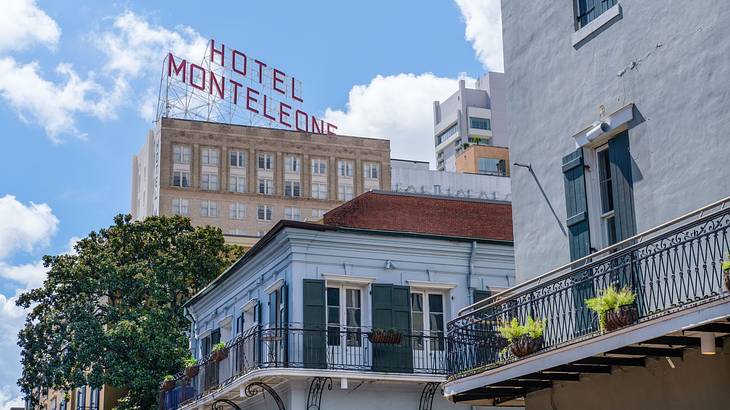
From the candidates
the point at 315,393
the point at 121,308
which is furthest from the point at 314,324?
the point at 121,308

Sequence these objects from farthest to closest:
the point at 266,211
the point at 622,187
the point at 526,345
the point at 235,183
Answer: the point at 266,211
the point at 235,183
the point at 622,187
the point at 526,345

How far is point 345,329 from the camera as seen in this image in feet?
83.8

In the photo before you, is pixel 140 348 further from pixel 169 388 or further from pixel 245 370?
pixel 245 370

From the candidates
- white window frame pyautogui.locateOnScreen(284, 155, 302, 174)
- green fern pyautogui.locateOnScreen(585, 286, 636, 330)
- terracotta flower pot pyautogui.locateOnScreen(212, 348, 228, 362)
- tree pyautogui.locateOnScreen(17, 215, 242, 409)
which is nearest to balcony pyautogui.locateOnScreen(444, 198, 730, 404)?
green fern pyautogui.locateOnScreen(585, 286, 636, 330)

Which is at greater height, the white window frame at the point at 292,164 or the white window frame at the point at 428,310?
the white window frame at the point at 292,164

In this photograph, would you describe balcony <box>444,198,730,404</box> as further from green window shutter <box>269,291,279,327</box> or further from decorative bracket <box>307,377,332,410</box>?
green window shutter <box>269,291,279,327</box>

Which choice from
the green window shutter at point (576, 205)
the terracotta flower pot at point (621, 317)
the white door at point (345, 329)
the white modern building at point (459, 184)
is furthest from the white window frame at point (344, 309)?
the white modern building at point (459, 184)

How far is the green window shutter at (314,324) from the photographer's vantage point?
2484cm

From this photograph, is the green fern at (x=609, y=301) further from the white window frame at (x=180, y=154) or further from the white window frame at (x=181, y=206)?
the white window frame at (x=180, y=154)

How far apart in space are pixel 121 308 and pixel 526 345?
3032 centimetres

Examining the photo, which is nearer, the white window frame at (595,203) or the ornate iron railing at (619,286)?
the ornate iron railing at (619,286)

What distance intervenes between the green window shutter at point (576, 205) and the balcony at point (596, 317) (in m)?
0.27

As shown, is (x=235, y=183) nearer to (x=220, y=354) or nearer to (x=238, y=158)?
(x=238, y=158)

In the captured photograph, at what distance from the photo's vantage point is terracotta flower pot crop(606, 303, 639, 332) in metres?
12.7
